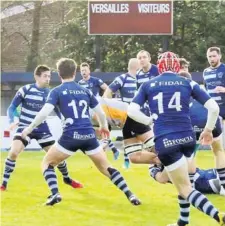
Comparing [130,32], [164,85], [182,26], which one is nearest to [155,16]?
[130,32]

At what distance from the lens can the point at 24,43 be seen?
4438cm

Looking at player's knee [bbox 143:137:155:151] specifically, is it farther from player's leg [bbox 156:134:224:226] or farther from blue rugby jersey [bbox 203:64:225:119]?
player's leg [bbox 156:134:224:226]

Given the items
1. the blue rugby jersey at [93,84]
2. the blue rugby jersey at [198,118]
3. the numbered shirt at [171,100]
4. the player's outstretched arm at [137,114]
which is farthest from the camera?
the blue rugby jersey at [93,84]

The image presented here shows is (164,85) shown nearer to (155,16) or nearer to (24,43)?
(155,16)

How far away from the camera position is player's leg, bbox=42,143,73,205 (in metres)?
9.34

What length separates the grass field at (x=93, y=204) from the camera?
8.73m

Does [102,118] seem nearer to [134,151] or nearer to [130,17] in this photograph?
[134,151]

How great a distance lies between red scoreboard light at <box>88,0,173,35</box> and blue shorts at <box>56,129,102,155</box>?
14385 millimetres

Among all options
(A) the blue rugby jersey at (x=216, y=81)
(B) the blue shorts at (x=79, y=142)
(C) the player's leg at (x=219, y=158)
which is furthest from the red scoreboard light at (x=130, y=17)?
(B) the blue shorts at (x=79, y=142)

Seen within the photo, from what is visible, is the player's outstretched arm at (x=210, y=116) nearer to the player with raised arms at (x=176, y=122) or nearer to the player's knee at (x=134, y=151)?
the player with raised arms at (x=176, y=122)

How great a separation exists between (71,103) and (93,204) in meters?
1.59

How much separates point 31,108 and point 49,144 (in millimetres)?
630

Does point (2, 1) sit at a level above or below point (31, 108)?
above

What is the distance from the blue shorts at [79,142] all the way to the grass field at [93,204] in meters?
0.79
